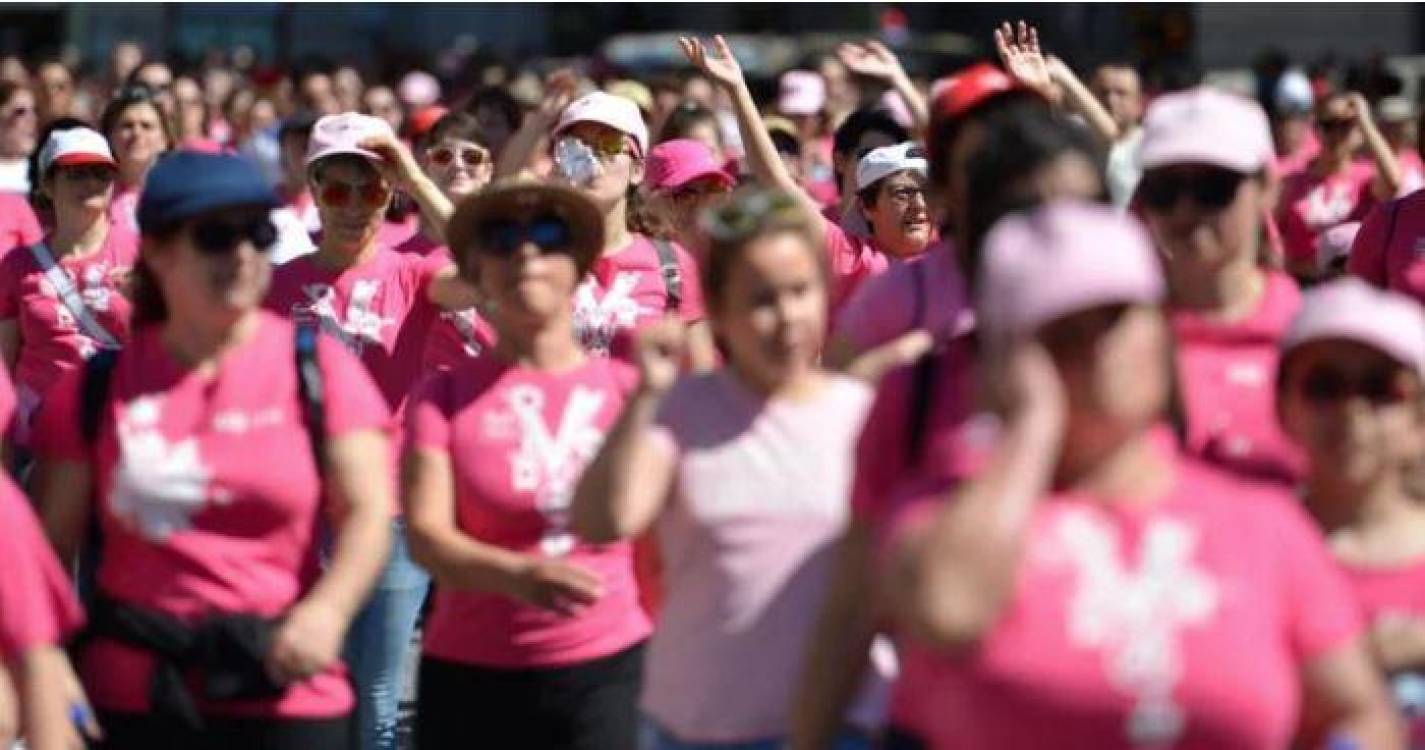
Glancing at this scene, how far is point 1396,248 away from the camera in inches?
333

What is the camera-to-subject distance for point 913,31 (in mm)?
50094

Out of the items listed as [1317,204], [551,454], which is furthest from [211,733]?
[1317,204]

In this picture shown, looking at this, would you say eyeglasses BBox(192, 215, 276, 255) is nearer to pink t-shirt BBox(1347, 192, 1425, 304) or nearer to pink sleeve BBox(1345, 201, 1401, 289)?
pink t-shirt BBox(1347, 192, 1425, 304)

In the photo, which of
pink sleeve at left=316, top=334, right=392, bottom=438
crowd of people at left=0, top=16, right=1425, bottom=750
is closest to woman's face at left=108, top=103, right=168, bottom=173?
crowd of people at left=0, top=16, right=1425, bottom=750

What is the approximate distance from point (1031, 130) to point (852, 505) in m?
0.72

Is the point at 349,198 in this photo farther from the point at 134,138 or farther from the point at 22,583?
the point at 22,583

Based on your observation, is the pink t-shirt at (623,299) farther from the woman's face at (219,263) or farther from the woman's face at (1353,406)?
the woman's face at (1353,406)

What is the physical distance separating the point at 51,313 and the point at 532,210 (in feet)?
11.7

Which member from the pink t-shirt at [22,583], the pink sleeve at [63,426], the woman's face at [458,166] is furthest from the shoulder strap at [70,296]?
the pink t-shirt at [22,583]

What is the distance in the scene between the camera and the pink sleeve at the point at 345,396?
5816 mm

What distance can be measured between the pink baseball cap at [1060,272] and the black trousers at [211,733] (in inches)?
87.4

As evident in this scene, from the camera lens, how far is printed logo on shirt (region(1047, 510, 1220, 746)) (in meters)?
4.15

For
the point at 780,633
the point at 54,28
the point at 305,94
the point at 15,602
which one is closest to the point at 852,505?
the point at 780,633

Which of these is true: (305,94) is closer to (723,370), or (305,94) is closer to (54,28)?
(723,370)
